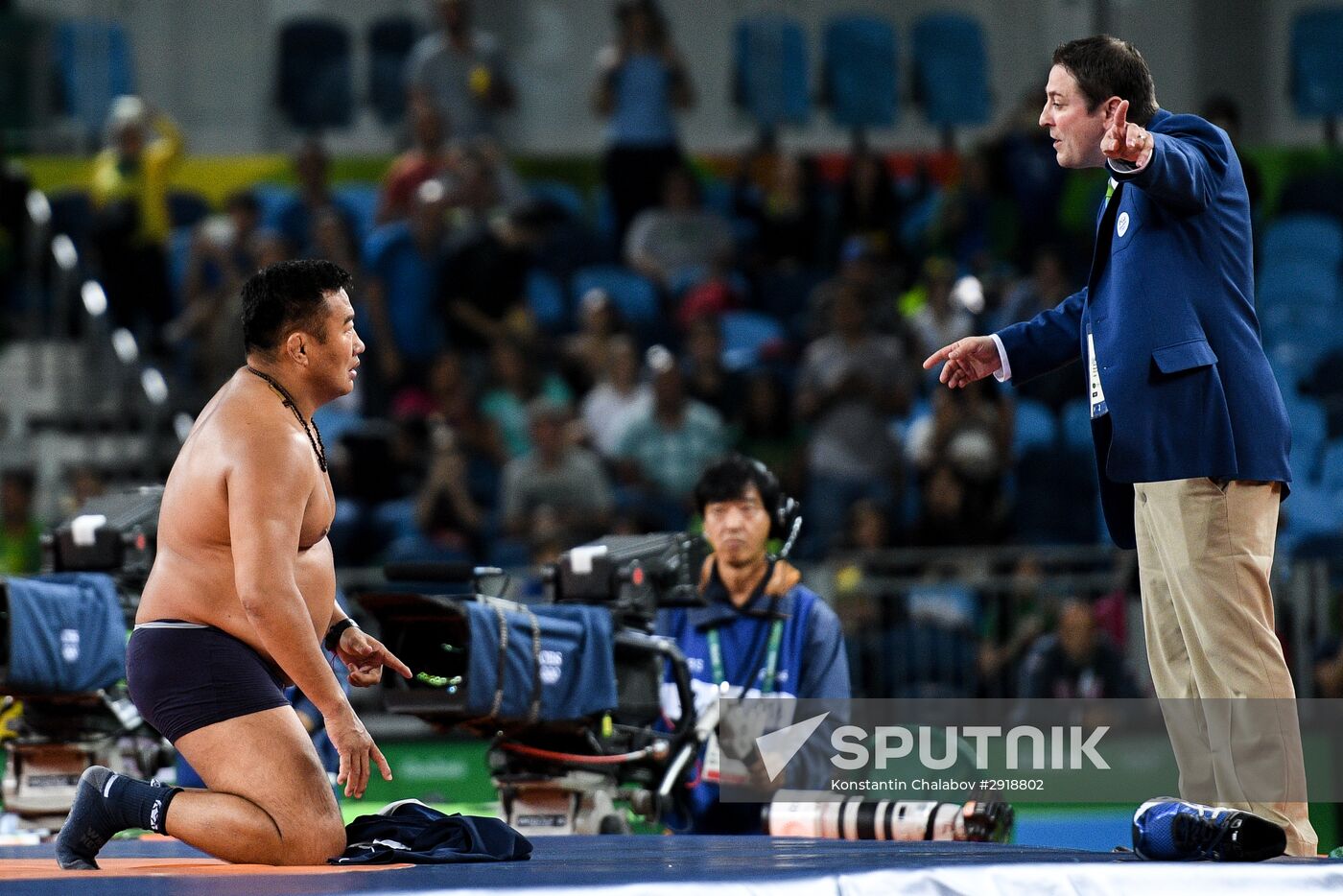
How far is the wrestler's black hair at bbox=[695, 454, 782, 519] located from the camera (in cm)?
635

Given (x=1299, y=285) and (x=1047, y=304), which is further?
(x=1299, y=285)

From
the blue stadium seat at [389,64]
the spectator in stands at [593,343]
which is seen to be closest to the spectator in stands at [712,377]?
the spectator in stands at [593,343]

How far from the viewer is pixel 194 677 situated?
14.0 feet

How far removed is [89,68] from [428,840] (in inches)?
414

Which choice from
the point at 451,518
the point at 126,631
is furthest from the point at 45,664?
the point at 451,518

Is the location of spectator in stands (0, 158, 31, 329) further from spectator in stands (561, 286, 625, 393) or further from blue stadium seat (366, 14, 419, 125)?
spectator in stands (561, 286, 625, 393)

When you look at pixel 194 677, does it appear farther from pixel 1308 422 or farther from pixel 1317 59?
pixel 1317 59

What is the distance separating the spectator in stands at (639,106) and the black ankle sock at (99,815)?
28.9 ft

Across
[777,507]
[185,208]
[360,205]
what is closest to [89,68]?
[185,208]

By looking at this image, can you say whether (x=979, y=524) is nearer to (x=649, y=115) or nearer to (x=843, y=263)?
(x=843, y=263)

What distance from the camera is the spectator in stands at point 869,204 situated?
12.8 meters

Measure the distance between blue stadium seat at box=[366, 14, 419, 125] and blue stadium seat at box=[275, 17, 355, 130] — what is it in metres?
0.18

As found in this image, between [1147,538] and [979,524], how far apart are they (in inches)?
226

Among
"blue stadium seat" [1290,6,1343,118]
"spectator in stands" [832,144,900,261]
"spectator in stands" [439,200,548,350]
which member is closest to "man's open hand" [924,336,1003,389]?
"spectator in stands" [439,200,548,350]
